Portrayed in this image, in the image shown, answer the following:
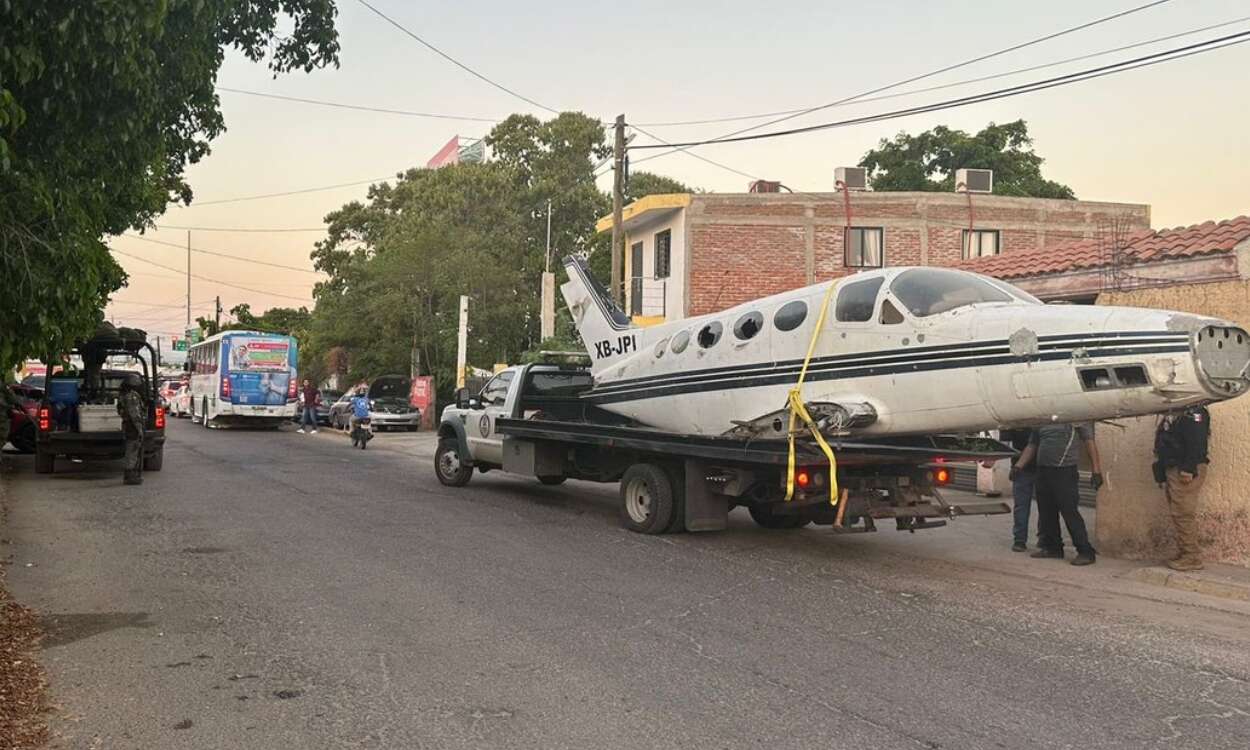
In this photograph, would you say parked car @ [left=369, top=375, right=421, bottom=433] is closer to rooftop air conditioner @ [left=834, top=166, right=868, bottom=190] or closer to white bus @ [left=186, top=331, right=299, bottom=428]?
white bus @ [left=186, top=331, right=299, bottom=428]

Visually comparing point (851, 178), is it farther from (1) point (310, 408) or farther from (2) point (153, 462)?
(2) point (153, 462)

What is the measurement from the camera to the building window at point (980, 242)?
96.2 ft

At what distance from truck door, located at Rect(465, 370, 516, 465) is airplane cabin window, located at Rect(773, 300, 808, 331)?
5553 millimetres

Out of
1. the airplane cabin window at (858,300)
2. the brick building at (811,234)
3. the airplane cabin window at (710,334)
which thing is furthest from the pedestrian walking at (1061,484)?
the brick building at (811,234)

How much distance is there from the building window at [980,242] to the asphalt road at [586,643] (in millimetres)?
20502

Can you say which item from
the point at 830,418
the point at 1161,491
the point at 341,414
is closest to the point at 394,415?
the point at 341,414

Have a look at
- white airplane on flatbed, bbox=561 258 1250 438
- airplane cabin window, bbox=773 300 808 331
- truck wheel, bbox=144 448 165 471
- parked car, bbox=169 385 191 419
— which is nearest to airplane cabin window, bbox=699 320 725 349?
white airplane on flatbed, bbox=561 258 1250 438

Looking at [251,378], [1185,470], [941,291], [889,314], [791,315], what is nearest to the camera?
[941,291]

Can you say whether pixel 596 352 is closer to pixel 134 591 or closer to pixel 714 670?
pixel 134 591

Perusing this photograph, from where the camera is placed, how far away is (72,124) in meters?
5.45

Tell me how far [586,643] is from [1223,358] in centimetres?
515

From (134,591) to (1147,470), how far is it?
935 centimetres

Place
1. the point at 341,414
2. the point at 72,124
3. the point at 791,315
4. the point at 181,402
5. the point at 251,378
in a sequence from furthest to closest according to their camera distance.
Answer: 1. the point at 181,402
2. the point at 341,414
3. the point at 251,378
4. the point at 791,315
5. the point at 72,124

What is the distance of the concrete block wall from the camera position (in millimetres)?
28172
